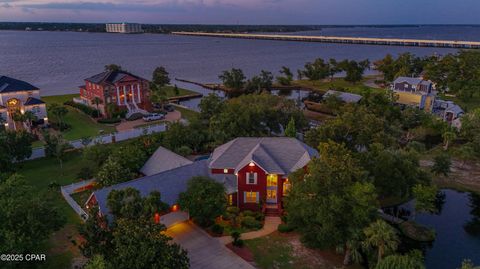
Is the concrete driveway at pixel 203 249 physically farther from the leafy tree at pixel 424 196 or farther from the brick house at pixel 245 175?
the leafy tree at pixel 424 196

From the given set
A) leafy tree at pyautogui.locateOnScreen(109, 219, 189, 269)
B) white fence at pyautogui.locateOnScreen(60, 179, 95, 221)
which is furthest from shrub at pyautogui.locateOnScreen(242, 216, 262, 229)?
white fence at pyautogui.locateOnScreen(60, 179, 95, 221)

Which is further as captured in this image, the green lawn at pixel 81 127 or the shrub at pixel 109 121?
the shrub at pixel 109 121

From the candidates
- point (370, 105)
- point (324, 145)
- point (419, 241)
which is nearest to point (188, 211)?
point (324, 145)

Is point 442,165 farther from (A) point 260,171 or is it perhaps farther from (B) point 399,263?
(B) point 399,263

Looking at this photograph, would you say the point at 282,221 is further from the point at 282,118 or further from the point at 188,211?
the point at 282,118

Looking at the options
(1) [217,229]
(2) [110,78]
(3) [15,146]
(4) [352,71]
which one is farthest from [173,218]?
(4) [352,71]

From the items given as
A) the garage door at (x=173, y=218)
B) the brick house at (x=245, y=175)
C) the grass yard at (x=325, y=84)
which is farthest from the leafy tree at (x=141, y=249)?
the grass yard at (x=325, y=84)

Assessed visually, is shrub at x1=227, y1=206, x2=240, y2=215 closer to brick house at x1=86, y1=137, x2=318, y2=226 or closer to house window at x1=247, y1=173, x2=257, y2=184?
brick house at x1=86, y1=137, x2=318, y2=226
